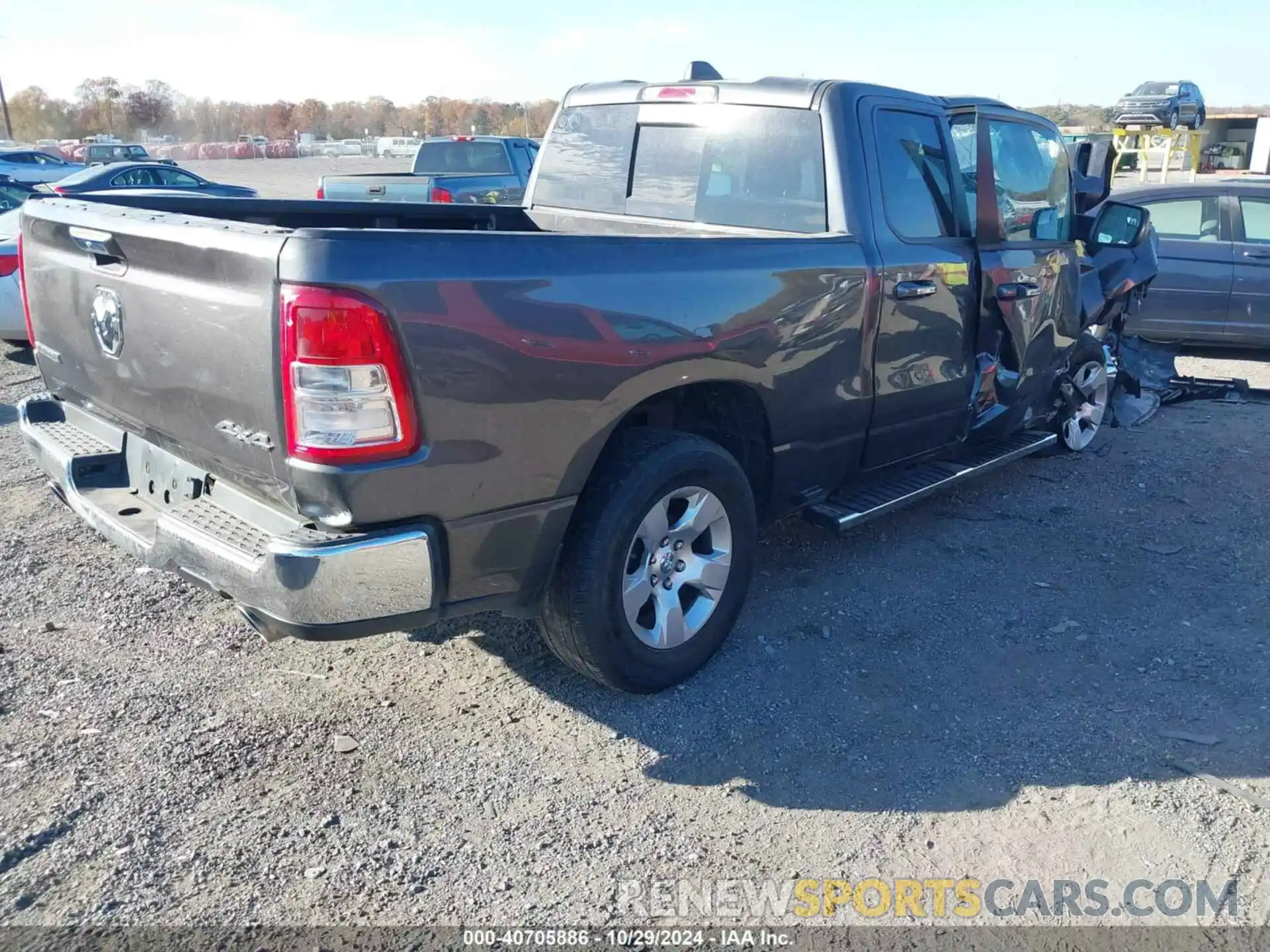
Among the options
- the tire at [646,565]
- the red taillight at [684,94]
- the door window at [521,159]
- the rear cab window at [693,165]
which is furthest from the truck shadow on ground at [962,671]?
the door window at [521,159]

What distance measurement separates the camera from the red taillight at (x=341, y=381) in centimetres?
254

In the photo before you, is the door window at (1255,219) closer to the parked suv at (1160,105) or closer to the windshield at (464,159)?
the windshield at (464,159)

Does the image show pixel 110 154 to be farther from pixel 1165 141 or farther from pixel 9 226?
pixel 1165 141

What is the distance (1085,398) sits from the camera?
6379 mm

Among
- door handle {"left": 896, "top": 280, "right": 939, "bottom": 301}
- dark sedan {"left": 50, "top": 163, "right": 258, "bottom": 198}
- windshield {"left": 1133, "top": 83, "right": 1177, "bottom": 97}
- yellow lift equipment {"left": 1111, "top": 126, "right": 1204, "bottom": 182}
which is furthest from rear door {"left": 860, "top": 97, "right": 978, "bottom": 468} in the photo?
windshield {"left": 1133, "top": 83, "right": 1177, "bottom": 97}

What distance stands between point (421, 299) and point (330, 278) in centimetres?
23

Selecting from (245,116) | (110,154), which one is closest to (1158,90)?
(110,154)

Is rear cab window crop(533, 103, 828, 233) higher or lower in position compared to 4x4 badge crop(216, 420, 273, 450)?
higher

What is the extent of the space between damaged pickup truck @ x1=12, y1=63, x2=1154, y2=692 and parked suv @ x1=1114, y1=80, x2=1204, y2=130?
2491 centimetres

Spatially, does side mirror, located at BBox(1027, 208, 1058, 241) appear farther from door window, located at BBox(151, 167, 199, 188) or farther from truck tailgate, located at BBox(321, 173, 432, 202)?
door window, located at BBox(151, 167, 199, 188)

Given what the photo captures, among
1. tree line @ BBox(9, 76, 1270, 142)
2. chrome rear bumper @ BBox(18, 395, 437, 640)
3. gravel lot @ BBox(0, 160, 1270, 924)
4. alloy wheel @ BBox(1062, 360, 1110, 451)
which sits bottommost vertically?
gravel lot @ BBox(0, 160, 1270, 924)

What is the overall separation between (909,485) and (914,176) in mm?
1332

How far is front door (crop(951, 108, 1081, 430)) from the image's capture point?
15.5ft

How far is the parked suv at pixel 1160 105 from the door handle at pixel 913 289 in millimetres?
26320
